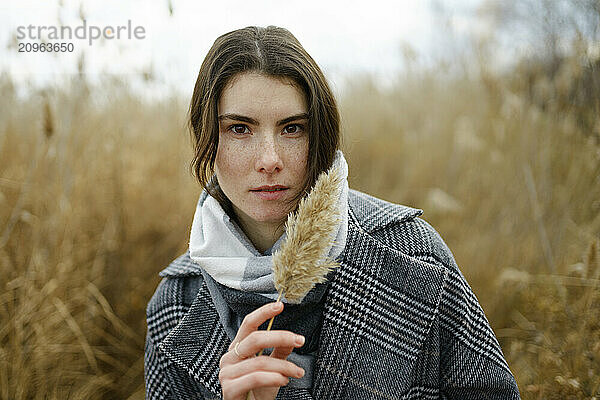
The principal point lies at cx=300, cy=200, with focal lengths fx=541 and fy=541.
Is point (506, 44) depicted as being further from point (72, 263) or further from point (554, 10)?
point (72, 263)

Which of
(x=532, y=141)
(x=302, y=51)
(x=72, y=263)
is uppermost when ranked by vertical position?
(x=302, y=51)

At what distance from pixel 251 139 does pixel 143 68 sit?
199cm

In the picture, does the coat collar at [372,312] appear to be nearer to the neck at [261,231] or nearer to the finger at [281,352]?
the neck at [261,231]

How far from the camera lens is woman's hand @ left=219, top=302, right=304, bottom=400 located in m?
1.16

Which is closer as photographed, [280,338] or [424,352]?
[280,338]

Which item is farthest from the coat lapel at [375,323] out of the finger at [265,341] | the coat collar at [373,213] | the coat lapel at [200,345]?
the finger at [265,341]

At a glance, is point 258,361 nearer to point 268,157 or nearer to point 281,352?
point 281,352

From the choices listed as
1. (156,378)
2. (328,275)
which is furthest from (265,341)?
(156,378)

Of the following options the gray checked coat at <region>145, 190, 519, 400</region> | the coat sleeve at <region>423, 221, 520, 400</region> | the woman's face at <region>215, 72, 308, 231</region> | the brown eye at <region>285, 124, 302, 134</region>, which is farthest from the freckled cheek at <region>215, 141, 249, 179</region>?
the coat sleeve at <region>423, 221, 520, 400</region>

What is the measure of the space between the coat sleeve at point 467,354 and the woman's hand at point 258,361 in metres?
0.64

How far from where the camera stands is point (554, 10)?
310cm

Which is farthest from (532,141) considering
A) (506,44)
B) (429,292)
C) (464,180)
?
(429,292)

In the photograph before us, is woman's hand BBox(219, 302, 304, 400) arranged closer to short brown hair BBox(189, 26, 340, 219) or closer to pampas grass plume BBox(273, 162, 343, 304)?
pampas grass plume BBox(273, 162, 343, 304)

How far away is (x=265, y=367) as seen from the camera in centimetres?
120
